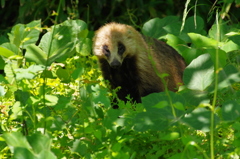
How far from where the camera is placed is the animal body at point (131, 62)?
415 cm

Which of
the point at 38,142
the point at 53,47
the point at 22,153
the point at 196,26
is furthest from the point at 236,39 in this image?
the point at 22,153

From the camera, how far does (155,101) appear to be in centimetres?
234

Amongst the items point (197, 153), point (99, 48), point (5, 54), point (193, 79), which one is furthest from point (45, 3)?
point (197, 153)

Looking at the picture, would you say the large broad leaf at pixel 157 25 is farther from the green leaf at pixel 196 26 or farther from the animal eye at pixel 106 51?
the animal eye at pixel 106 51

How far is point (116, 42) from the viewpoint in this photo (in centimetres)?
417

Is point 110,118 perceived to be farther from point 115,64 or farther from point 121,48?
point 121,48

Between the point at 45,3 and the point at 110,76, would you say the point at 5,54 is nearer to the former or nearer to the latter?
the point at 110,76

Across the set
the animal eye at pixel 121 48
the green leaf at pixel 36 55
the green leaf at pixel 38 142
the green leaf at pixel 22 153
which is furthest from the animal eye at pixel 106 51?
the green leaf at pixel 22 153

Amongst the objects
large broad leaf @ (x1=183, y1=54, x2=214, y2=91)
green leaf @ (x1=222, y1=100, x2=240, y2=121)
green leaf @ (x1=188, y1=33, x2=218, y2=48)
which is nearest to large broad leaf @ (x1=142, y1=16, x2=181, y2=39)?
green leaf @ (x1=188, y1=33, x2=218, y2=48)

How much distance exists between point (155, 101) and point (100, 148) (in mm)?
361

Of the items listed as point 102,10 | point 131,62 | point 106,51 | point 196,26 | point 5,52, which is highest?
point 5,52

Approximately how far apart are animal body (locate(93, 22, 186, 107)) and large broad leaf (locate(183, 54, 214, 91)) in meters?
1.55

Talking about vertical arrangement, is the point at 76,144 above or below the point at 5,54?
below

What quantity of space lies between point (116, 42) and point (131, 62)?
23 cm
